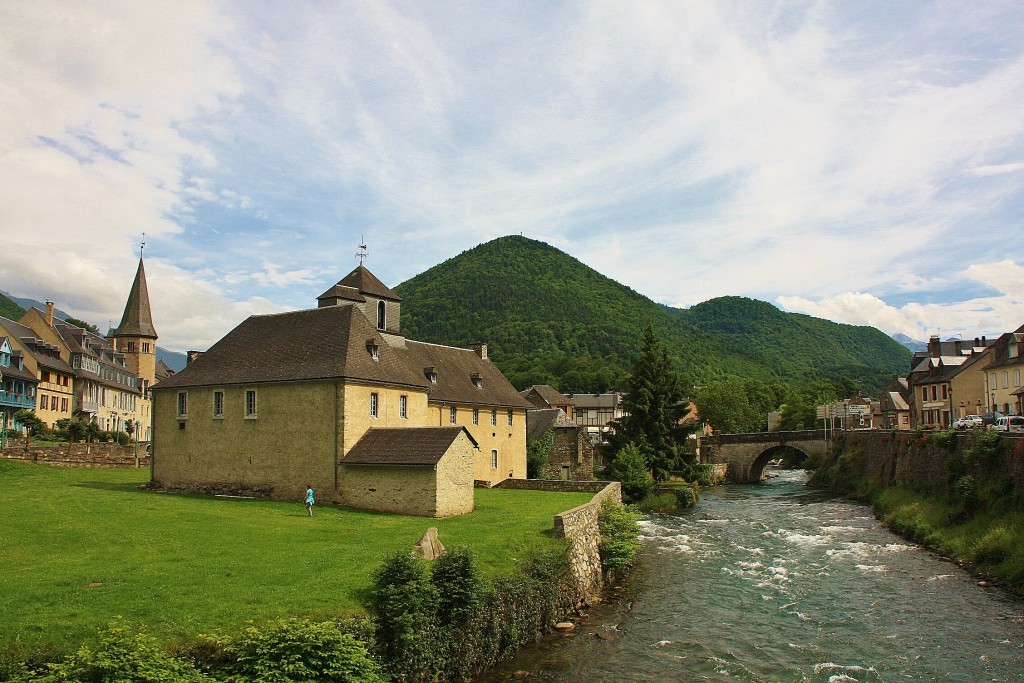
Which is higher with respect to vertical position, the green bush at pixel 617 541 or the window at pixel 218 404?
the window at pixel 218 404

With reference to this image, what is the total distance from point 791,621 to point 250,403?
2327 centimetres

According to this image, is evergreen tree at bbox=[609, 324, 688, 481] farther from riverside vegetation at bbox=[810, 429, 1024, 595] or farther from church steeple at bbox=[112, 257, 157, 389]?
church steeple at bbox=[112, 257, 157, 389]

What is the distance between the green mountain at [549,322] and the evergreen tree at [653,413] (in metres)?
77.3

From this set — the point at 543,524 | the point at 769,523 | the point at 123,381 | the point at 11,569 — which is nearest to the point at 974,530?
the point at 769,523

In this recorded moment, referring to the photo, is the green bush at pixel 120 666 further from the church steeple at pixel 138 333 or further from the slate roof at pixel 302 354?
the church steeple at pixel 138 333

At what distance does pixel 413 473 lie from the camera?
26281 millimetres

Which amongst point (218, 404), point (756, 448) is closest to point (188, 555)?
point (218, 404)

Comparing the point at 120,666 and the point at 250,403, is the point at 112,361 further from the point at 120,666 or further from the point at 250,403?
the point at 120,666

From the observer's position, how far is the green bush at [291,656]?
11180mm

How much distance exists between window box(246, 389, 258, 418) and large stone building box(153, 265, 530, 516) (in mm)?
46

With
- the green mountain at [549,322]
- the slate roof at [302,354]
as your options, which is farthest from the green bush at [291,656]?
the green mountain at [549,322]

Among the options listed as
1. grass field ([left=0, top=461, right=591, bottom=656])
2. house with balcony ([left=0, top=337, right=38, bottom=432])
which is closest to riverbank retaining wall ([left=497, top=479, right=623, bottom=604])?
grass field ([left=0, top=461, right=591, bottom=656])

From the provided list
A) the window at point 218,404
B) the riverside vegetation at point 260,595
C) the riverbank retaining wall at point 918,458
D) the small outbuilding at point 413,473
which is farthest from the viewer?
the window at point 218,404

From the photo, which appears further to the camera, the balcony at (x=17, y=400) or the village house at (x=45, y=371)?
the village house at (x=45, y=371)
